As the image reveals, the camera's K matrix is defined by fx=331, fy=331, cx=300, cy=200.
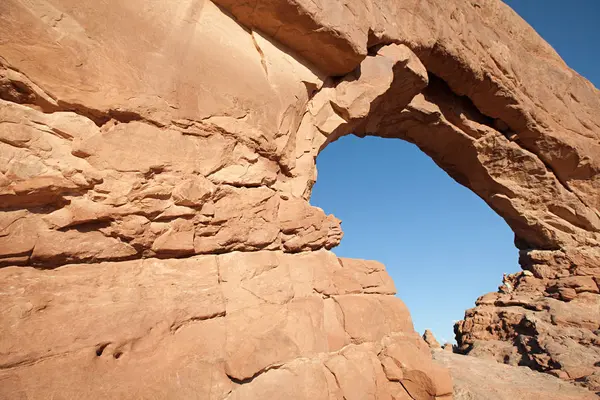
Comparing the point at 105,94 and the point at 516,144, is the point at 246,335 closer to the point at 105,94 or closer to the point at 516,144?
the point at 105,94

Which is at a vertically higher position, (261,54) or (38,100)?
(261,54)

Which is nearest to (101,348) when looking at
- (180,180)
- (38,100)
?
(180,180)

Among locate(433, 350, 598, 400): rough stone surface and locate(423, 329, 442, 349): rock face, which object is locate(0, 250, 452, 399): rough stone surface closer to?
locate(433, 350, 598, 400): rough stone surface

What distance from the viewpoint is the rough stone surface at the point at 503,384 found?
219 inches

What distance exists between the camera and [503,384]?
6121 millimetres

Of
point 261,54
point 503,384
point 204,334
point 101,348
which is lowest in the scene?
point 101,348

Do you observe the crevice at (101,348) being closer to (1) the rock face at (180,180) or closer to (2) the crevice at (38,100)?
(1) the rock face at (180,180)

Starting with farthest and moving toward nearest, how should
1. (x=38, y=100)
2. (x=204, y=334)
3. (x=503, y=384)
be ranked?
(x=503, y=384) < (x=204, y=334) < (x=38, y=100)

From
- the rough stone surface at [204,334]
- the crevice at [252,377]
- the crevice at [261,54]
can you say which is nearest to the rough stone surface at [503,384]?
the rough stone surface at [204,334]

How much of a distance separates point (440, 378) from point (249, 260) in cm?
292

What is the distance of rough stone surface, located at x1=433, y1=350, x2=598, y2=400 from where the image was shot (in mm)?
5551

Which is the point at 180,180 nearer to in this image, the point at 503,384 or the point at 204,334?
the point at 204,334

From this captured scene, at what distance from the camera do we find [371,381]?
390 centimetres

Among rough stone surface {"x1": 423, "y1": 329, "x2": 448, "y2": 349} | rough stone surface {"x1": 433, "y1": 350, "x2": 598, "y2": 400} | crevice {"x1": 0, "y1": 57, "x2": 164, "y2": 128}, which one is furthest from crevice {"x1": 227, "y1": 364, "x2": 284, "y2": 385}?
rough stone surface {"x1": 423, "y1": 329, "x2": 448, "y2": 349}
